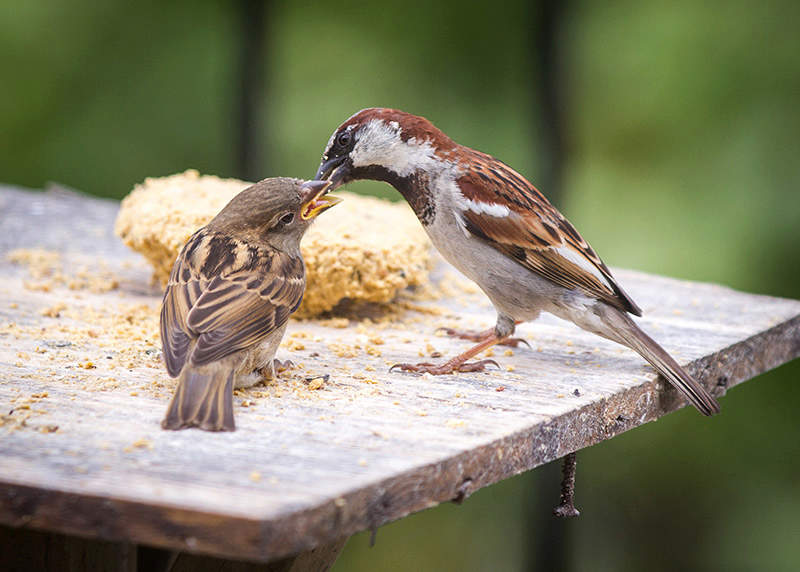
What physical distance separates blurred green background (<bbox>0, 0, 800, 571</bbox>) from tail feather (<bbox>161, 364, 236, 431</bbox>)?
2745mm

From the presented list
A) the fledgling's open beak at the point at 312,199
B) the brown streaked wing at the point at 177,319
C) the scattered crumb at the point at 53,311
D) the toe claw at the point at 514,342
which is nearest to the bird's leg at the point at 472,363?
the toe claw at the point at 514,342

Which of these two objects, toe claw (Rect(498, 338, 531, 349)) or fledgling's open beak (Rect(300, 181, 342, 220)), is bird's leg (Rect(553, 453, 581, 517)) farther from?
fledgling's open beak (Rect(300, 181, 342, 220))

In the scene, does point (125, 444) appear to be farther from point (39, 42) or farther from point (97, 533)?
point (39, 42)

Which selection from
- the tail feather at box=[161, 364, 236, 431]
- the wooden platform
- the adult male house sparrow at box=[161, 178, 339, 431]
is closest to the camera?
the wooden platform

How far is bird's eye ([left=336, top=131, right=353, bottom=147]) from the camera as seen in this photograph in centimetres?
325

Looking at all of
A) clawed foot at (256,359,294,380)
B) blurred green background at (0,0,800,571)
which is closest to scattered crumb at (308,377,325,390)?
clawed foot at (256,359,294,380)

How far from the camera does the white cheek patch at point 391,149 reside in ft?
10.6

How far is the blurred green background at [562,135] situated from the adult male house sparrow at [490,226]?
2102mm

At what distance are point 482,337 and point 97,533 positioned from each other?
1761mm

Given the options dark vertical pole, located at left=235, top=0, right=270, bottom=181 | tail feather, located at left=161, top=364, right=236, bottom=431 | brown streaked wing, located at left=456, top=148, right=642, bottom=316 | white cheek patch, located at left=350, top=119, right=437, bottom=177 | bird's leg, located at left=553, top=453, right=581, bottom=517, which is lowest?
bird's leg, located at left=553, top=453, right=581, bottom=517

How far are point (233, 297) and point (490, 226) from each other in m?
0.89

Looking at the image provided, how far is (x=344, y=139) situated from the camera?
3.25 metres

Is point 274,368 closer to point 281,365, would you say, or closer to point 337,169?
point 281,365

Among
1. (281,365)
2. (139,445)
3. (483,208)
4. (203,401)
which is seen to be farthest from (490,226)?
(139,445)
